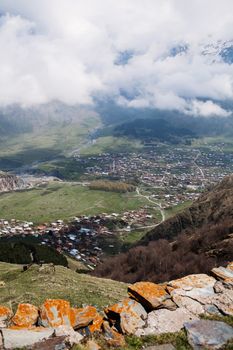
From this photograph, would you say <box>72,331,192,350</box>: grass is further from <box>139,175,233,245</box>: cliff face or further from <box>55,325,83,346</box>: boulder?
<box>139,175,233,245</box>: cliff face

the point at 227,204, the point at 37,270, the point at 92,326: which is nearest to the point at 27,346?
the point at 92,326

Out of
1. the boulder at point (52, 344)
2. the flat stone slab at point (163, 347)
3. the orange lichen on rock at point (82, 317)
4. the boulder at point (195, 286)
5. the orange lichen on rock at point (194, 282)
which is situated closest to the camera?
the boulder at point (52, 344)

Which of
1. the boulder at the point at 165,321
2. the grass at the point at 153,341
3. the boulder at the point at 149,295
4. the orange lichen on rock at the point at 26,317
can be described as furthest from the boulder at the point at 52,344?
the boulder at the point at 149,295

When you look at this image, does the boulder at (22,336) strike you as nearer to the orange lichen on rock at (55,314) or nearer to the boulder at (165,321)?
the orange lichen on rock at (55,314)

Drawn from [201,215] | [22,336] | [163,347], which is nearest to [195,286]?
[163,347]

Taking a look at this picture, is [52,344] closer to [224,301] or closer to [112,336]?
[112,336]

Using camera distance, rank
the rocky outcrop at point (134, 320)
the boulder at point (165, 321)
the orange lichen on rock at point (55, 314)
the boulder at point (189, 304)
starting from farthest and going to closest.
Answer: the boulder at point (189, 304) → the orange lichen on rock at point (55, 314) → the boulder at point (165, 321) → the rocky outcrop at point (134, 320)
